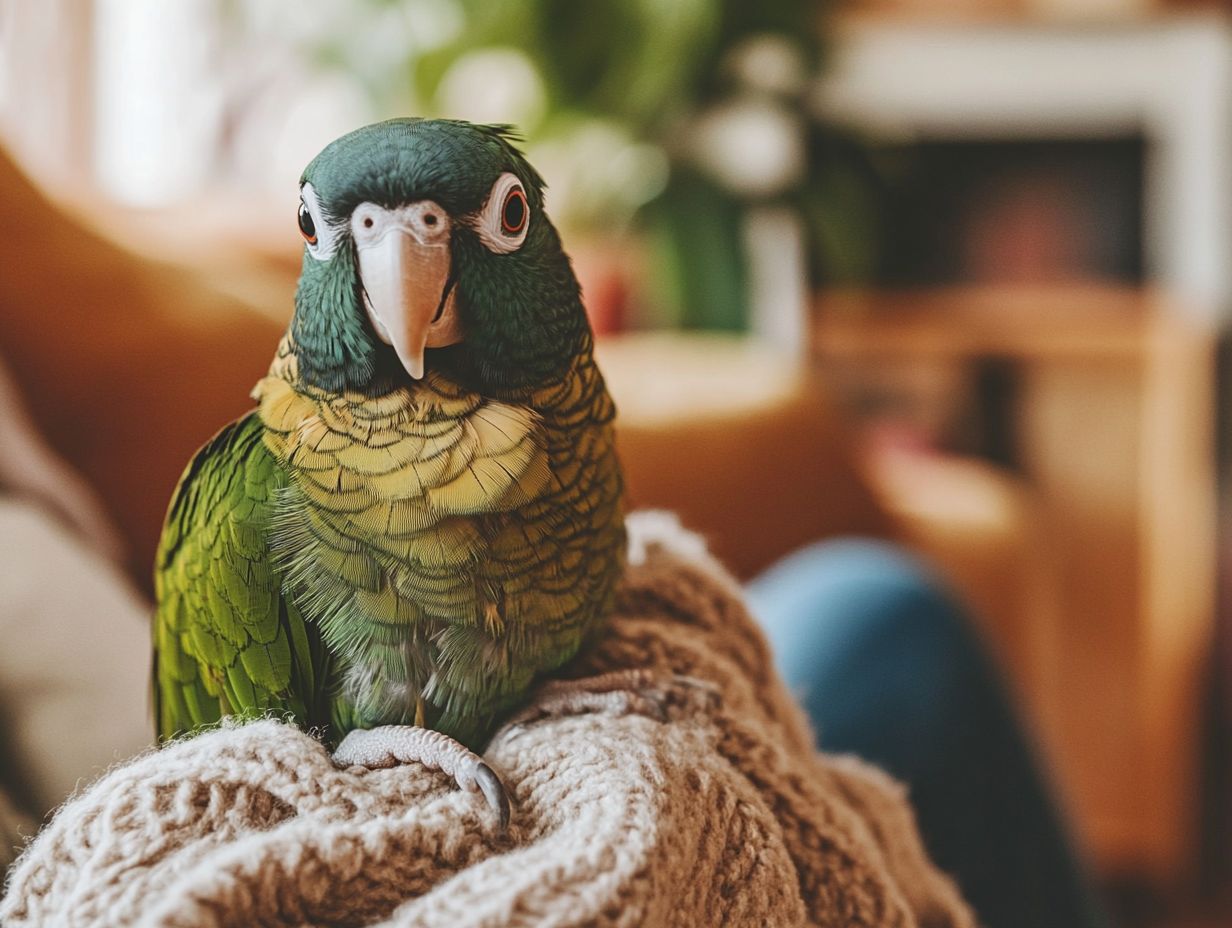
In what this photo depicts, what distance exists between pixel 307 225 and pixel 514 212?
57mm

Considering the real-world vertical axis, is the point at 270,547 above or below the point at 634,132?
below

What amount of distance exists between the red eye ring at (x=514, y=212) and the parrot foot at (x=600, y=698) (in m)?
0.15

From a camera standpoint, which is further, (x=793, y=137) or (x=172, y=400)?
(x=793, y=137)

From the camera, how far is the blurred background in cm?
168

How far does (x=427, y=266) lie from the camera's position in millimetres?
288

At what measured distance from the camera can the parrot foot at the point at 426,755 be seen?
309mm

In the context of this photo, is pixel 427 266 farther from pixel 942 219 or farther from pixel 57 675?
pixel 942 219

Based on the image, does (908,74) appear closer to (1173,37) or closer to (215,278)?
(1173,37)

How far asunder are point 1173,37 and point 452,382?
7.76ft

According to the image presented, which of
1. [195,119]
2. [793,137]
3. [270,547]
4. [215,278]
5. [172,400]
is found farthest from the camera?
[793,137]

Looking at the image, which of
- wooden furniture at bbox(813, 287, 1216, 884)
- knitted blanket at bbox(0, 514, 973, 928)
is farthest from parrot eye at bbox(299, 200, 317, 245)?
wooden furniture at bbox(813, 287, 1216, 884)

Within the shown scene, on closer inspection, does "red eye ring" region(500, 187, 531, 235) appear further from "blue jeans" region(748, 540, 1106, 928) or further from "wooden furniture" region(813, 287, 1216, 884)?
"wooden furniture" region(813, 287, 1216, 884)

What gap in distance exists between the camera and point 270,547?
1.02 ft

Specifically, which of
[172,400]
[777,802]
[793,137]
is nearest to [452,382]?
[777,802]
